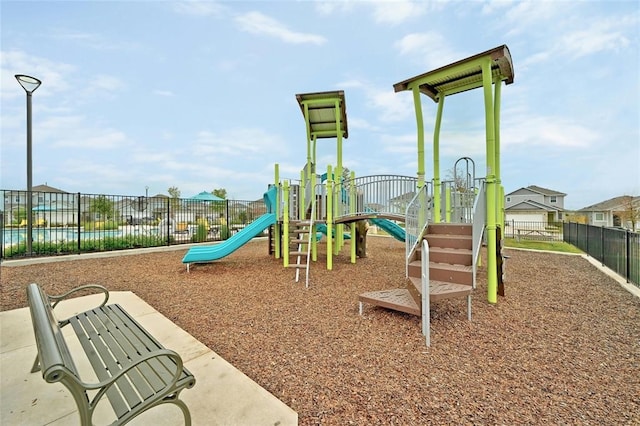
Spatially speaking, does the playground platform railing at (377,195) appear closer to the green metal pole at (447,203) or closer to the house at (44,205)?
the green metal pole at (447,203)

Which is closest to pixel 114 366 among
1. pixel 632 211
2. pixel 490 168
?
pixel 490 168

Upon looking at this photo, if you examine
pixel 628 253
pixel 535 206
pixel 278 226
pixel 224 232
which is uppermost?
pixel 535 206

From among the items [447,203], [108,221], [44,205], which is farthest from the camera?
[108,221]

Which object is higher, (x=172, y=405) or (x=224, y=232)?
(x=224, y=232)

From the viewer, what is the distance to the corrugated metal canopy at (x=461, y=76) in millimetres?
5119

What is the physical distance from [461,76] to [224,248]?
7.51 metres

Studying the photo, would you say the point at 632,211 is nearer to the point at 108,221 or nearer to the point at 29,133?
the point at 108,221

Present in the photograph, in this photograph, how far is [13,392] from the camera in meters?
2.26

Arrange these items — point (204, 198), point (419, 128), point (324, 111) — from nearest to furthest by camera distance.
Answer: point (419, 128) < point (324, 111) < point (204, 198)

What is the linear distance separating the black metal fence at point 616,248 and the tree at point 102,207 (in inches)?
645

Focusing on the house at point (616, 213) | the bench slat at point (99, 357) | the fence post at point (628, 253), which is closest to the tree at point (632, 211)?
the house at point (616, 213)

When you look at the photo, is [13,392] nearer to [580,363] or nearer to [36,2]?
[580,363]

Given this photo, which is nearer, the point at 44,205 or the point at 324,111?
the point at 324,111

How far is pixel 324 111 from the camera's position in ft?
28.7
